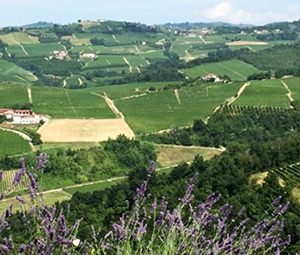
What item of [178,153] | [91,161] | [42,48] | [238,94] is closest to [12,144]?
[91,161]

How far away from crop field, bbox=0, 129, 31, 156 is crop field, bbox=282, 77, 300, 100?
32.3 meters

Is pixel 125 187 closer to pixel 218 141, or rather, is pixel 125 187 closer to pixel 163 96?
pixel 218 141

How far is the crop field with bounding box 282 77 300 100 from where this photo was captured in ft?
197

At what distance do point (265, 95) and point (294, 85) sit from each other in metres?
7.13

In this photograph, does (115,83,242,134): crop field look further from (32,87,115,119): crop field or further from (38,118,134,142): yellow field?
(32,87,115,119): crop field

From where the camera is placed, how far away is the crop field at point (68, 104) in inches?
2178

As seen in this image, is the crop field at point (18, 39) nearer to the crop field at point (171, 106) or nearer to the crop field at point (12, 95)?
the crop field at point (12, 95)

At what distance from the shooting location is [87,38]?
146 meters

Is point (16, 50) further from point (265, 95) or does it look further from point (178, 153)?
point (178, 153)

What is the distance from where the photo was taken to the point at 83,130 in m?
49.1

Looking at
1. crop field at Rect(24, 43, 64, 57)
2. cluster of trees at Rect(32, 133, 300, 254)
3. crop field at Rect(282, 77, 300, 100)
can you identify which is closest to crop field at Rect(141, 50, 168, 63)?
crop field at Rect(24, 43, 64, 57)

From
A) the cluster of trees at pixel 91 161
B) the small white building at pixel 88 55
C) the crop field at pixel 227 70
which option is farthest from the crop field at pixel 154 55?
the cluster of trees at pixel 91 161

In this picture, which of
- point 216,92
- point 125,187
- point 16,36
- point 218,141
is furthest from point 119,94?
point 16,36

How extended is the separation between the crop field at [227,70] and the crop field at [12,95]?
32720 millimetres
